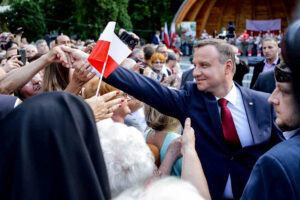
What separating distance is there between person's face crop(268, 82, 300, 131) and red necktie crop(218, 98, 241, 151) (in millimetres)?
890

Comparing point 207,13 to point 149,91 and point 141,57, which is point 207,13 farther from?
point 149,91

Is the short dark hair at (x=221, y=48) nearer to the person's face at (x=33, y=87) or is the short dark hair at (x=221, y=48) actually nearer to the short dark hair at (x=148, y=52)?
the person's face at (x=33, y=87)

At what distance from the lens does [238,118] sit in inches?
109

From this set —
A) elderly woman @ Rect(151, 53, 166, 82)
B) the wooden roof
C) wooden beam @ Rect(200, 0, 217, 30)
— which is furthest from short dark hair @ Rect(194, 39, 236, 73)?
wooden beam @ Rect(200, 0, 217, 30)

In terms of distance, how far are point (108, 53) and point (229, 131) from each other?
44.3 inches

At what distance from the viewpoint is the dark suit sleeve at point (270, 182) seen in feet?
4.83

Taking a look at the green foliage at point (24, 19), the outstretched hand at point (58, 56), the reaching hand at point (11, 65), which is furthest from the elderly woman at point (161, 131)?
the green foliage at point (24, 19)

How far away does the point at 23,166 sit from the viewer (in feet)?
3.60

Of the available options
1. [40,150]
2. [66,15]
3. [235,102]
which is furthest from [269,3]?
[40,150]

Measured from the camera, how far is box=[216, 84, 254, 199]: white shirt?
2.63 metres

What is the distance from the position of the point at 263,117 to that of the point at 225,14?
32.4 m

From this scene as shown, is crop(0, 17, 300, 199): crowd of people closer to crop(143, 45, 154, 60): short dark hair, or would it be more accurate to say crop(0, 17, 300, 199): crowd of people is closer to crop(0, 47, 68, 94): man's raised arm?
crop(0, 47, 68, 94): man's raised arm

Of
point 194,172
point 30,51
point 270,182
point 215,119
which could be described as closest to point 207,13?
point 30,51

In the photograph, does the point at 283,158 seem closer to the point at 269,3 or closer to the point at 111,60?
the point at 111,60
